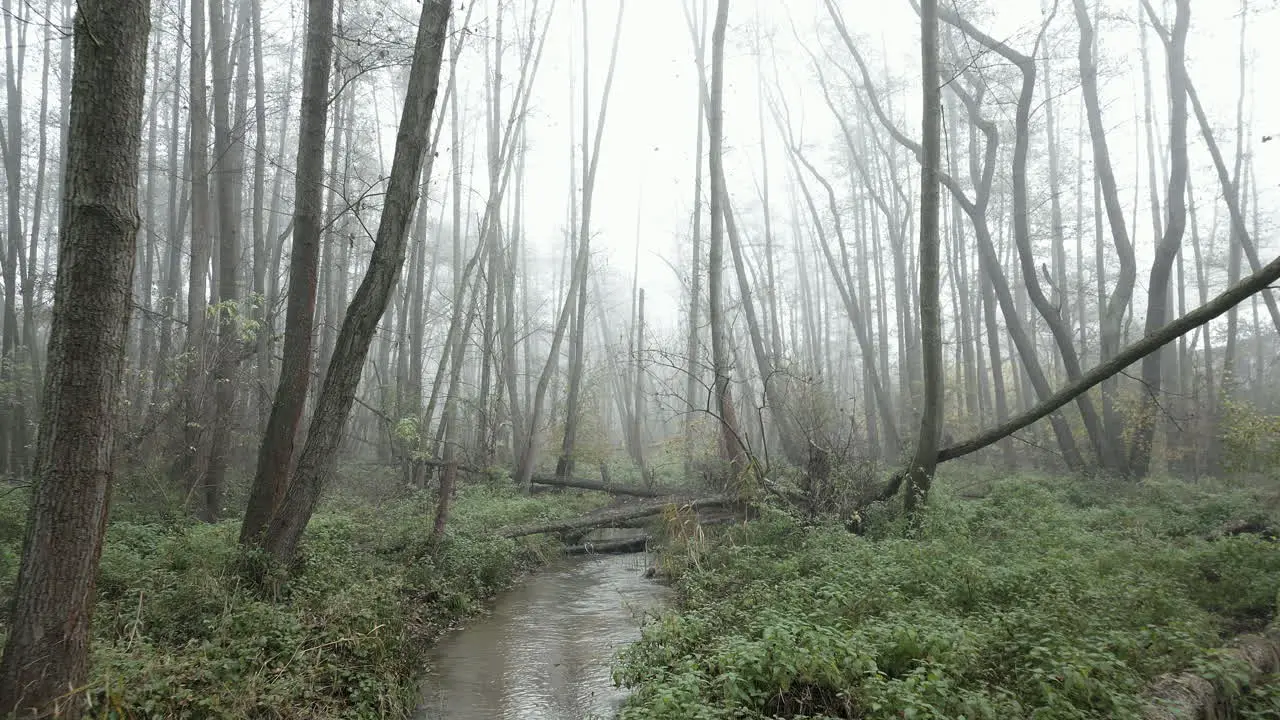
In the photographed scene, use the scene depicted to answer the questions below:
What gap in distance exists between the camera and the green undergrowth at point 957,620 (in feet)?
12.0

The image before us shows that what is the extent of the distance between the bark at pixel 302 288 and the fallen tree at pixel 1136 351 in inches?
300

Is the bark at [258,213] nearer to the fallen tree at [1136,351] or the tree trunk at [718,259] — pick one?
the tree trunk at [718,259]

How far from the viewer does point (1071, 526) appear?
321 inches

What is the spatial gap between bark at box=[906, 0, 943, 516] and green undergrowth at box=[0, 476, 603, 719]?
19.2 feet

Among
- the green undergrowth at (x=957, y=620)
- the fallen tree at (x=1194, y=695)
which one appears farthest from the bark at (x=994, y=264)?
the fallen tree at (x=1194, y=695)

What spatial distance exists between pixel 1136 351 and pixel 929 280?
2.77 meters

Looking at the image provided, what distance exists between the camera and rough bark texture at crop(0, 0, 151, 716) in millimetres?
3229

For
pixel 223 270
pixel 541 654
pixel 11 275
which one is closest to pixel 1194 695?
pixel 541 654

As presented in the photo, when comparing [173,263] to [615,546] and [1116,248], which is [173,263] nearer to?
[615,546]

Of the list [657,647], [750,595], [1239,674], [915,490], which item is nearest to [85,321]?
[657,647]

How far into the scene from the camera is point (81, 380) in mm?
3293

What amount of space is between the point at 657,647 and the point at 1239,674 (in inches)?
139

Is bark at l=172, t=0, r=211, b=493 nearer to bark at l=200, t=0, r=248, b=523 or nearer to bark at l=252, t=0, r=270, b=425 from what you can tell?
bark at l=200, t=0, r=248, b=523

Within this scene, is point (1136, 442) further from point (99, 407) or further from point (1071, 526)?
point (99, 407)
